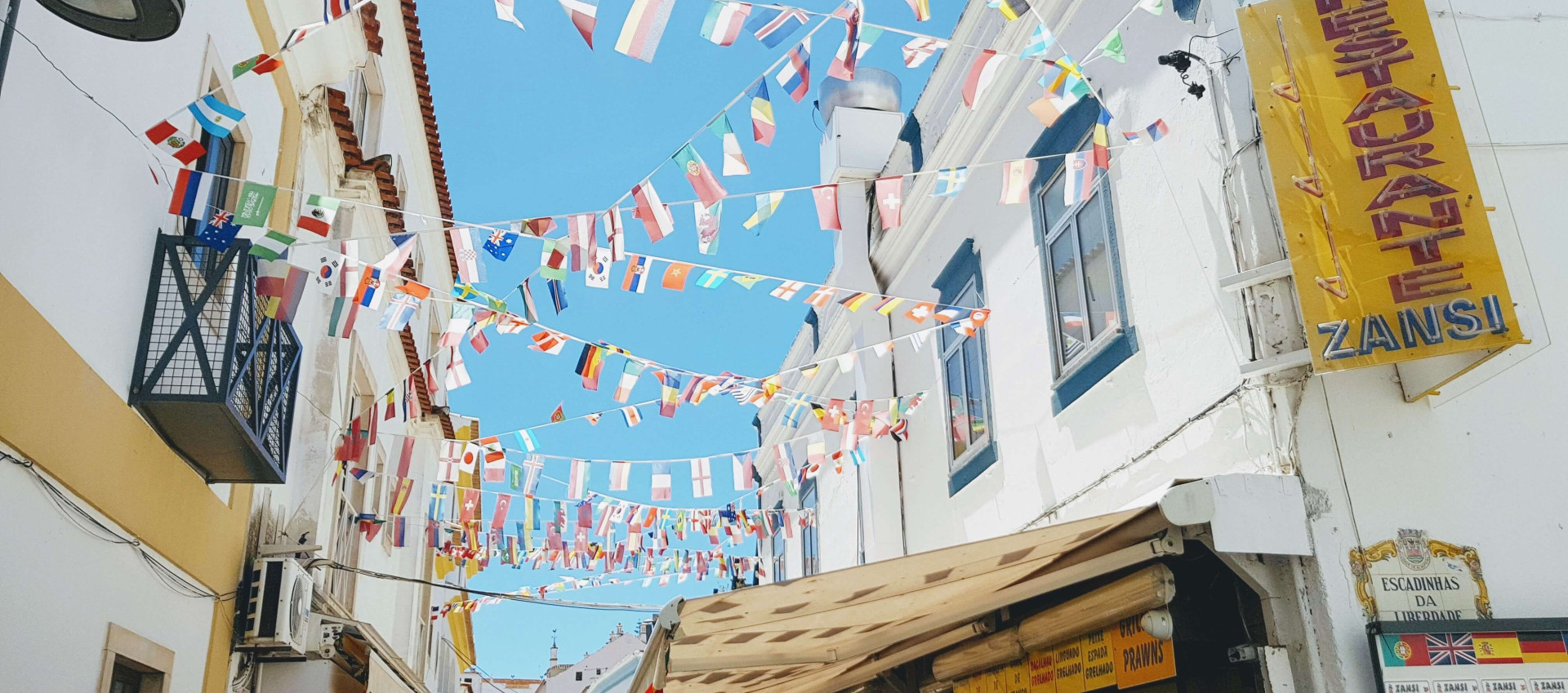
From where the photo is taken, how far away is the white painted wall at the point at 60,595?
4660 millimetres

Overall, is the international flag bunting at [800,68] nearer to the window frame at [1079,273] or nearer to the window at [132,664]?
the window frame at [1079,273]

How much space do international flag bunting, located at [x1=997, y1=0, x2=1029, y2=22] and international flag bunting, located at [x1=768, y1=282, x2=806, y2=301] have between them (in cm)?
253

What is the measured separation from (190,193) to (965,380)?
5.85m

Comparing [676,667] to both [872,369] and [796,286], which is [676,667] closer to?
[796,286]

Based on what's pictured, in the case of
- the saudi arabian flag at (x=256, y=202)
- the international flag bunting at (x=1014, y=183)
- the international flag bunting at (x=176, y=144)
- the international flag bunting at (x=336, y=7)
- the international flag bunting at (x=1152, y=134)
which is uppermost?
the international flag bunting at (x=1014, y=183)

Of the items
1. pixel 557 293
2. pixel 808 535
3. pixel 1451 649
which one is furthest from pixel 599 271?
pixel 808 535

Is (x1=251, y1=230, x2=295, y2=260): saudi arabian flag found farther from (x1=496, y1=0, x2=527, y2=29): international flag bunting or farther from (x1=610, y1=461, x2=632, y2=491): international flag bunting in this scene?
(x1=610, y1=461, x2=632, y2=491): international flag bunting

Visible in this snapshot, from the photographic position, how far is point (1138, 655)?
5352mm

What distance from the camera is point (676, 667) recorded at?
18.3 ft

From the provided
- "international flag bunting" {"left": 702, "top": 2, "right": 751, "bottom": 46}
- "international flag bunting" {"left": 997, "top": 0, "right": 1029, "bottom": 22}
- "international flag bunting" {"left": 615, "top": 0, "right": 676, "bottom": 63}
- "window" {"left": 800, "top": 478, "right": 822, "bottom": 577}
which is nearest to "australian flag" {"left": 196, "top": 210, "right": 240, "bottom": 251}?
"international flag bunting" {"left": 615, "top": 0, "right": 676, "bottom": 63}

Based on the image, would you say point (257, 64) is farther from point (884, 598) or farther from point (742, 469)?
point (742, 469)

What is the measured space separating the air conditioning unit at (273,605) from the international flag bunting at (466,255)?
2.33 m

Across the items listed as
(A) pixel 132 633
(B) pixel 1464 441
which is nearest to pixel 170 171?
(A) pixel 132 633

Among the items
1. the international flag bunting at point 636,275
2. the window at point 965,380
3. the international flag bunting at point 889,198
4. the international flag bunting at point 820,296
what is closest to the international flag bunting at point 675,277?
the international flag bunting at point 636,275
